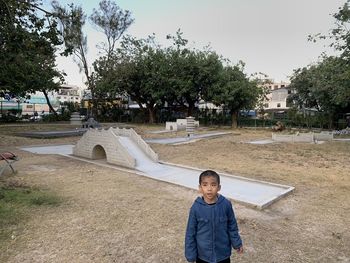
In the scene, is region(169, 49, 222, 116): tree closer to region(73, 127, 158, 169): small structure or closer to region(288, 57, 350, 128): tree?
region(288, 57, 350, 128): tree

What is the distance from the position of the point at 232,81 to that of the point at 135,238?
82.8ft

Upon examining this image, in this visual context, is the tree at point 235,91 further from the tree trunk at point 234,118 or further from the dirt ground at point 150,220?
the dirt ground at point 150,220

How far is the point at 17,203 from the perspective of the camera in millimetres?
5676

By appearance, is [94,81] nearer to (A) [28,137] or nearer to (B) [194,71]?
(B) [194,71]

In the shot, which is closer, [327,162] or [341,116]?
[327,162]

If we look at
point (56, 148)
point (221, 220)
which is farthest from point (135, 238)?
point (56, 148)

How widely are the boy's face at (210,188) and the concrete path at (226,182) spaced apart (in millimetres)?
3303

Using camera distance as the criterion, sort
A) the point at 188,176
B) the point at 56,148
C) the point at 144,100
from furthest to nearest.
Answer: the point at 144,100 → the point at 56,148 → the point at 188,176

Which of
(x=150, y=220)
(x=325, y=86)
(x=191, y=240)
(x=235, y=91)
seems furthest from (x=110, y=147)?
(x=325, y=86)

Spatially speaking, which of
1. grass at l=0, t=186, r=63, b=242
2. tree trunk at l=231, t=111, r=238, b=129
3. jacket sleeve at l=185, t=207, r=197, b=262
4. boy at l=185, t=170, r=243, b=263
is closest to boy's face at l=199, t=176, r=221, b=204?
boy at l=185, t=170, r=243, b=263

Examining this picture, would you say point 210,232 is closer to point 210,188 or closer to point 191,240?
point 191,240

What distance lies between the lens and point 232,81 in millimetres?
28375

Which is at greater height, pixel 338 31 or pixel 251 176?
pixel 338 31

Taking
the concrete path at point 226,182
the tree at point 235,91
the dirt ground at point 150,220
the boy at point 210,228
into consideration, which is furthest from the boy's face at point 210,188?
the tree at point 235,91
